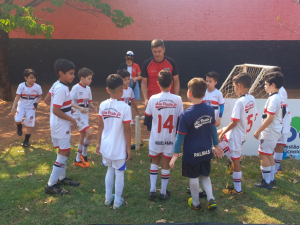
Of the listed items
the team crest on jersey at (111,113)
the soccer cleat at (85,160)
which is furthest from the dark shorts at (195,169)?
the soccer cleat at (85,160)

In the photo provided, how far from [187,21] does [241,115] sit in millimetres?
10735

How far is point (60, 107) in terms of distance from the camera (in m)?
3.62

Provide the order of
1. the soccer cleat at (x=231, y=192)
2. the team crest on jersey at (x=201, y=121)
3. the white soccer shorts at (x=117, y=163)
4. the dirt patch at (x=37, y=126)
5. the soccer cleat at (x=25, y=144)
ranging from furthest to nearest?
the dirt patch at (x=37, y=126)
the soccer cleat at (x=25, y=144)
the soccer cleat at (x=231, y=192)
the white soccer shorts at (x=117, y=163)
the team crest on jersey at (x=201, y=121)

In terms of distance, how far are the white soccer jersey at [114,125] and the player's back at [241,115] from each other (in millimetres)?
1574

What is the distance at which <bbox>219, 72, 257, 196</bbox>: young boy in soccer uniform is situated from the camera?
3681mm

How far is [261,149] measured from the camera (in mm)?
4047

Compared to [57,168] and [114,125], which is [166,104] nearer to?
[114,125]

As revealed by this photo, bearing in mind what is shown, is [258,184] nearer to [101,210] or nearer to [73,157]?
[101,210]

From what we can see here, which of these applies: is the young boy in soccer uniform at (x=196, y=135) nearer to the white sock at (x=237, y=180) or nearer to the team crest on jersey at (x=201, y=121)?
the team crest on jersey at (x=201, y=121)

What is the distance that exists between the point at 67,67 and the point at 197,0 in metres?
11.3

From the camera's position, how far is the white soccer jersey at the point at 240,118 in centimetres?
367

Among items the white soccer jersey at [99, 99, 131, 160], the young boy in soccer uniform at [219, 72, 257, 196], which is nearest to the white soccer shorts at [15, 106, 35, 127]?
the white soccer jersey at [99, 99, 131, 160]

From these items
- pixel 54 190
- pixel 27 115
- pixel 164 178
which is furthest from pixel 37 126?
pixel 164 178

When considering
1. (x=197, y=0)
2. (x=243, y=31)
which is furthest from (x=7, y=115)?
(x=243, y=31)
